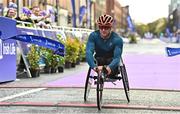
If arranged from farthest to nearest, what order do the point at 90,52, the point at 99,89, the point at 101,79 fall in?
the point at 90,52 → the point at 101,79 → the point at 99,89

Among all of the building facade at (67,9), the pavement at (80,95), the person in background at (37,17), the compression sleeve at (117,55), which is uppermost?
the building facade at (67,9)

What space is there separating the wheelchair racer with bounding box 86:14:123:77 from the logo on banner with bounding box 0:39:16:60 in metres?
4.63

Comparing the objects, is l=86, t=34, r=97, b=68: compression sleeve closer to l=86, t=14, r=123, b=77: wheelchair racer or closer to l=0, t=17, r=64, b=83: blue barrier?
l=86, t=14, r=123, b=77: wheelchair racer

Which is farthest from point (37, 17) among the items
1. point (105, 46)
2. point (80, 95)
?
point (105, 46)

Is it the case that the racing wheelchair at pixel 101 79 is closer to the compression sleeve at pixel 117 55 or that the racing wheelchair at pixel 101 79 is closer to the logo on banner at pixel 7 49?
the compression sleeve at pixel 117 55

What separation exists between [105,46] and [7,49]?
17.2 feet

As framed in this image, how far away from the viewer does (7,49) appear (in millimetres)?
14602

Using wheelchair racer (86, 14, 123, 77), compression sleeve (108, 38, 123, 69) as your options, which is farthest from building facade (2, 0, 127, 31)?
compression sleeve (108, 38, 123, 69)

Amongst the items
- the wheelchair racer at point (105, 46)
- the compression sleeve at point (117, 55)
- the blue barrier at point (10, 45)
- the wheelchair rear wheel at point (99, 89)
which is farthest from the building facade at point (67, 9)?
the wheelchair rear wheel at point (99, 89)

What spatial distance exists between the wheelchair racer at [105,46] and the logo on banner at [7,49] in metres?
4.63

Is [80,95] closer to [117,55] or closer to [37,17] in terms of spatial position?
[117,55]

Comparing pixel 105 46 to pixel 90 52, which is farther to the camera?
pixel 105 46

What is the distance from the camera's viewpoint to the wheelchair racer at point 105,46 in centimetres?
979

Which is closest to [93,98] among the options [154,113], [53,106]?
[53,106]
